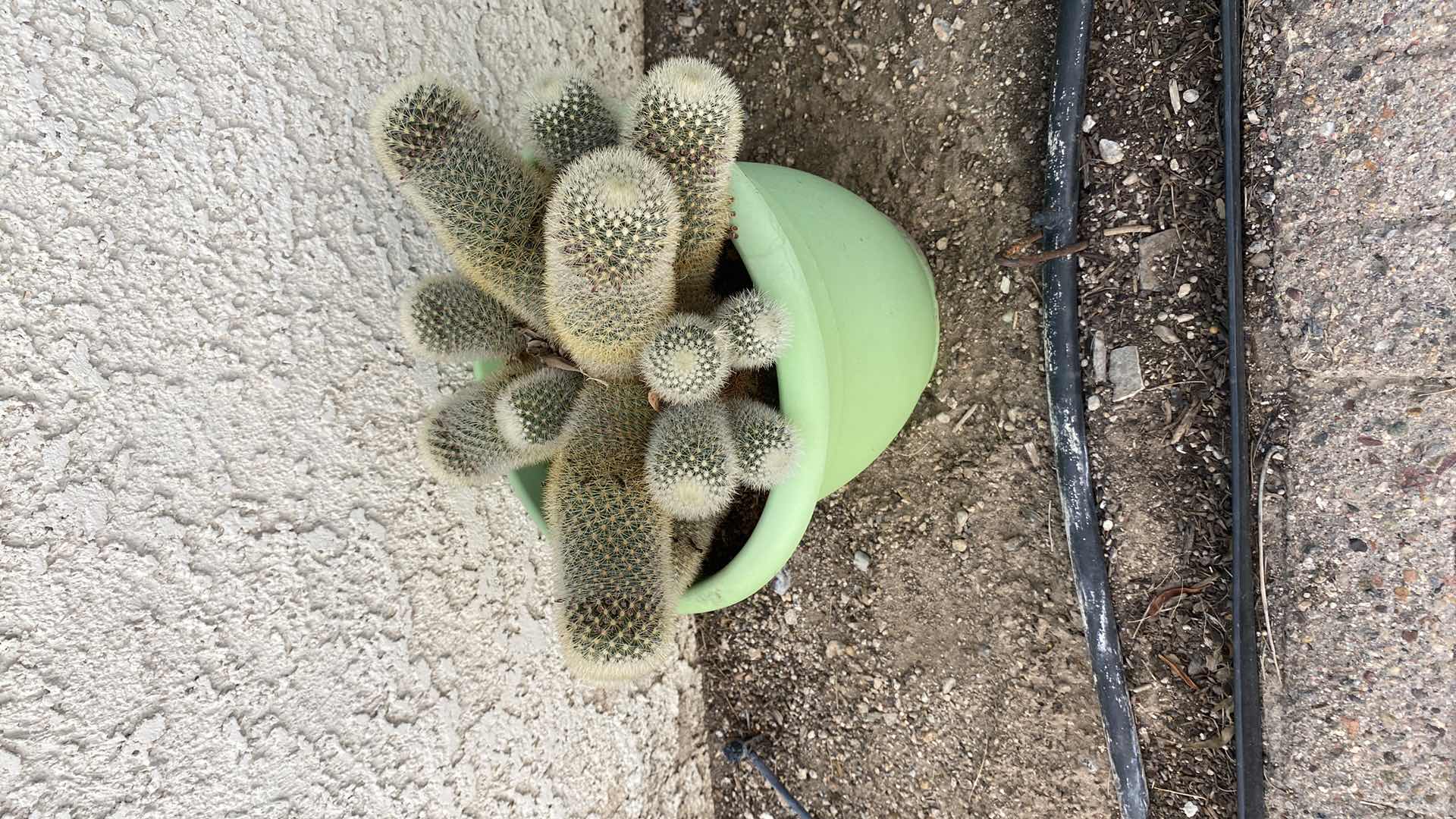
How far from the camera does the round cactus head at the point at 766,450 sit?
0.80m

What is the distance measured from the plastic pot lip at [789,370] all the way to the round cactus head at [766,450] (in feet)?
0.06

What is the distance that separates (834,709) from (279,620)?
0.95 meters

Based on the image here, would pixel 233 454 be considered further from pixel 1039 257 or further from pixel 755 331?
pixel 1039 257

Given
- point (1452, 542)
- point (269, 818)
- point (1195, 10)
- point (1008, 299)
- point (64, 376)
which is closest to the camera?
point (64, 376)

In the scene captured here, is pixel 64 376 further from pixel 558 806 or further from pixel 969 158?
pixel 969 158

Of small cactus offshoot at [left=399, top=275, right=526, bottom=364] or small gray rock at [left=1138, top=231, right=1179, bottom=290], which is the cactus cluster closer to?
small cactus offshoot at [left=399, top=275, right=526, bottom=364]

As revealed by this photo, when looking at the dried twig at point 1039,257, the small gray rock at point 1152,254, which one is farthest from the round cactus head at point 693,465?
the small gray rock at point 1152,254

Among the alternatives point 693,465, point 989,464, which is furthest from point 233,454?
point 989,464

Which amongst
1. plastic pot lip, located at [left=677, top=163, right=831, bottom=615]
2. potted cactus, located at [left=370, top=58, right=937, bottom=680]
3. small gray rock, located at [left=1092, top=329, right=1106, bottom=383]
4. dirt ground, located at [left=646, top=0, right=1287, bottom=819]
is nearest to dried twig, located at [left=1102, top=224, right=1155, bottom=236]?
dirt ground, located at [left=646, top=0, right=1287, bottom=819]

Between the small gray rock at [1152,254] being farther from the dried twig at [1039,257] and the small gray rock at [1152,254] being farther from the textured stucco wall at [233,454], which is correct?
the textured stucco wall at [233,454]

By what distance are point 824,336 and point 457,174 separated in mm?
425

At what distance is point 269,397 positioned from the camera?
894 mm

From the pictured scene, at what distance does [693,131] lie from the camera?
79 centimetres

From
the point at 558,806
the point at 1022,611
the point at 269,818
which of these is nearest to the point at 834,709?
the point at 1022,611
